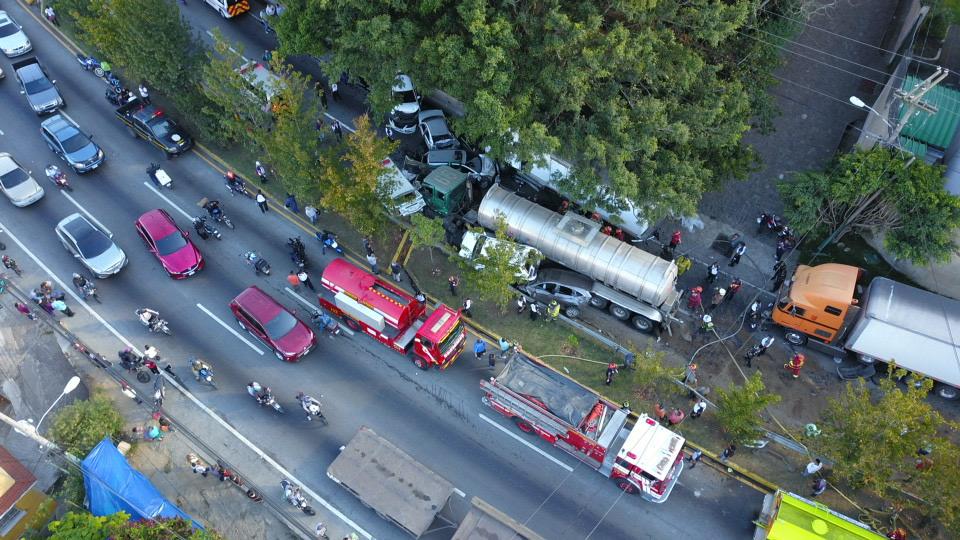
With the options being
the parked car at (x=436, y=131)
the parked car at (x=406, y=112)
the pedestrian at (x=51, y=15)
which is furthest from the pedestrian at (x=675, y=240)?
the pedestrian at (x=51, y=15)

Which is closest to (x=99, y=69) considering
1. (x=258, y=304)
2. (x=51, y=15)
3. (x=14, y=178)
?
(x=51, y=15)

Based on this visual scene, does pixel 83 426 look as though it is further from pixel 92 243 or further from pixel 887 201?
pixel 887 201

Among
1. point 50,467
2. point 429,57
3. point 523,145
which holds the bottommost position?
→ point 50,467

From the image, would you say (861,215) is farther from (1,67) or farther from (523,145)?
(1,67)

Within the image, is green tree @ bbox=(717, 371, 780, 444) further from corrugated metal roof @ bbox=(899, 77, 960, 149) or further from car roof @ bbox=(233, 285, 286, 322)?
car roof @ bbox=(233, 285, 286, 322)

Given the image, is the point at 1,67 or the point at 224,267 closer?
the point at 224,267

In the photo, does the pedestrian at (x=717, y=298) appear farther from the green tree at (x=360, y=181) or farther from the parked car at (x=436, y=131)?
the parked car at (x=436, y=131)

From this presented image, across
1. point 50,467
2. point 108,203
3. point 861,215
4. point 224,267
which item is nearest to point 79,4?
point 108,203

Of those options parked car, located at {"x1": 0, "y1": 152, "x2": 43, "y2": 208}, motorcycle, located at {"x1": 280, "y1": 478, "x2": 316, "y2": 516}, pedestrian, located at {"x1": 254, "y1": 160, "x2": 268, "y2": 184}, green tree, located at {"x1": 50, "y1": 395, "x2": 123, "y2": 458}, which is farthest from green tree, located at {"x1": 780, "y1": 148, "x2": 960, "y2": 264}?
parked car, located at {"x1": 0, "y1": 152, "x2": 43, "y2": 208}
